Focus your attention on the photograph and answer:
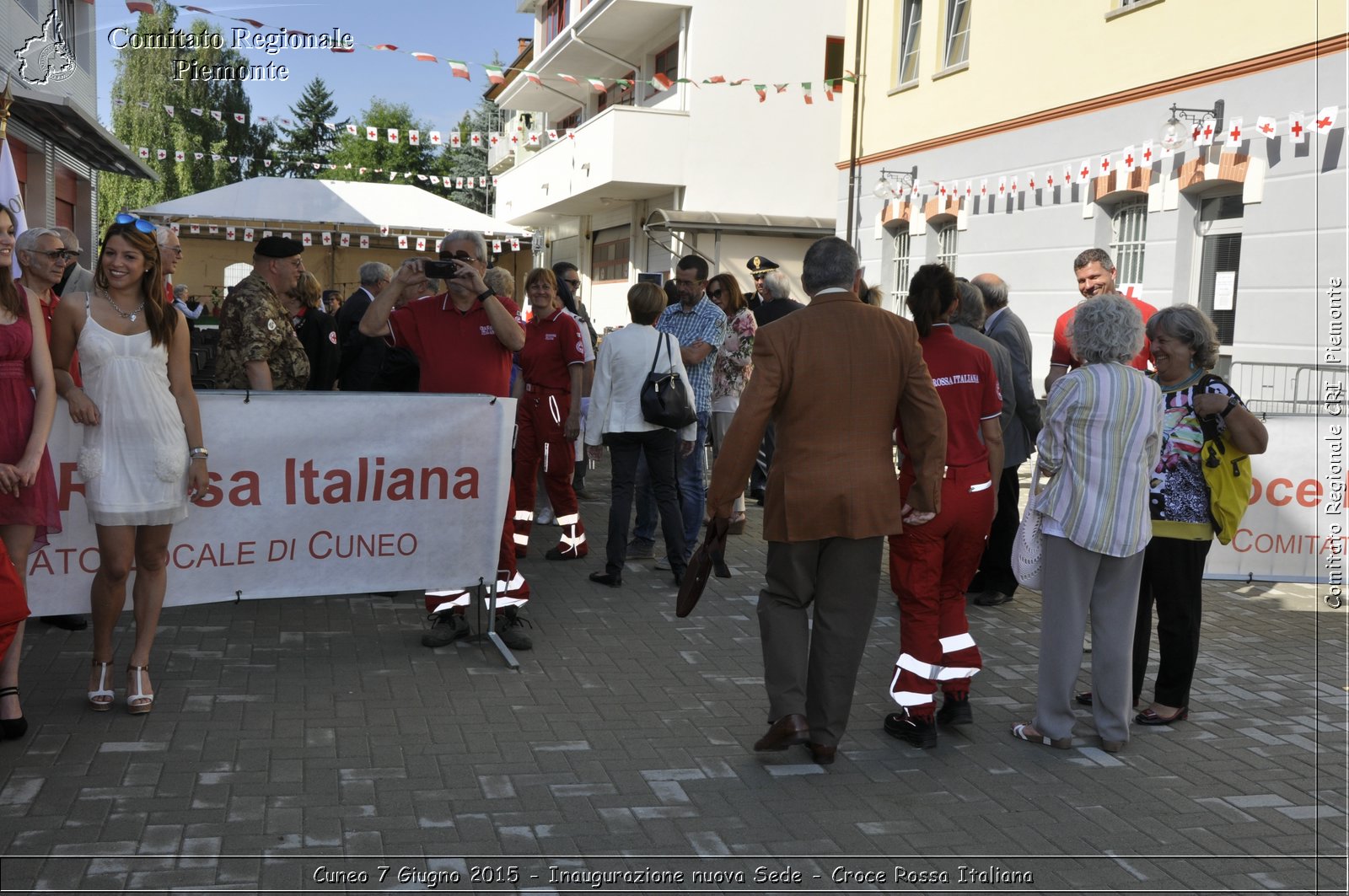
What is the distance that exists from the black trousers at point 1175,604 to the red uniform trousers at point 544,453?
4.22 meters

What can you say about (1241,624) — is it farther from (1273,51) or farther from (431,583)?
(1273,51)

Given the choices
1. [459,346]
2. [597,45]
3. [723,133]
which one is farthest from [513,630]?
[597,45]

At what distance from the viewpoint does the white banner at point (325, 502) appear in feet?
17.9

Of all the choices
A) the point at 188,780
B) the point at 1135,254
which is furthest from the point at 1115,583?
the point at 1135,254

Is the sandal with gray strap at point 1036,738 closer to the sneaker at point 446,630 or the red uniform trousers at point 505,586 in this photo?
the red uniform trousers at point 505,586

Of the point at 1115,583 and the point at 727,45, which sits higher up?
the point at 727,45

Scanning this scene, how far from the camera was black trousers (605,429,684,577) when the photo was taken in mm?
8156

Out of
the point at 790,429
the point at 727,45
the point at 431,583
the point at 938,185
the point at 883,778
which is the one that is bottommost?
the point at 883,778

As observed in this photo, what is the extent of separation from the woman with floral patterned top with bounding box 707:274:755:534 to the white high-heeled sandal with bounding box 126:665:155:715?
214 inches

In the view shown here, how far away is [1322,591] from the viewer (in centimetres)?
890

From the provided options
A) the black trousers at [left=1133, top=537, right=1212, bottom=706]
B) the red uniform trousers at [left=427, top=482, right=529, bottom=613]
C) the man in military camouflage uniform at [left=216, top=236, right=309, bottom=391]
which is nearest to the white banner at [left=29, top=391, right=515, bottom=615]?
the red uniform trousers at [left=427, top=482, right=529, bottom=613]

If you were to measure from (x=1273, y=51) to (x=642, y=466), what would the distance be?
287 inches

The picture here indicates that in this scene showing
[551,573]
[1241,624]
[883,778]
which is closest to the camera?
[883,778]

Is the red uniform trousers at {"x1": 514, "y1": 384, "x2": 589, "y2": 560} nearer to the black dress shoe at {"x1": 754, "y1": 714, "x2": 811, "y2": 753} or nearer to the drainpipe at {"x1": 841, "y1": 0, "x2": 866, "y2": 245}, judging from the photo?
the black dress shoe at {"x1": 754, "y1": 714, "x2": 811, "y2": 753}
